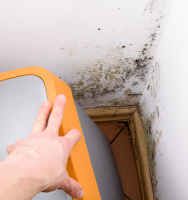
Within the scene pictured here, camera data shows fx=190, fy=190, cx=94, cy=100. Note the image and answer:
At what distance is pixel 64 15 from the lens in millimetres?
480

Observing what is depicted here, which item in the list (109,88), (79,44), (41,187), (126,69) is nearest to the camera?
(41,187)

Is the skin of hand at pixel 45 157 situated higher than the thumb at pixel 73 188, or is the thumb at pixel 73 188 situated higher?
the skin of hand at pixel 45 157

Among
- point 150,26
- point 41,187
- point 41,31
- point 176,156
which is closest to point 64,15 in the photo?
point 41,31

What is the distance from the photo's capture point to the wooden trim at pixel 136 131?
1016 mm

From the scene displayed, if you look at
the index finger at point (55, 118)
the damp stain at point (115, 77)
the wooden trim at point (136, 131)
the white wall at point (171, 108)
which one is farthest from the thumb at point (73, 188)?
the wooden trim at point (136, 131)

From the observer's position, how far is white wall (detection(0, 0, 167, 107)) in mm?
463

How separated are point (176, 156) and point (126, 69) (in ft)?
1.17

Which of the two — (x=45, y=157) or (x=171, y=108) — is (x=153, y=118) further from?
(x=45, y=157)

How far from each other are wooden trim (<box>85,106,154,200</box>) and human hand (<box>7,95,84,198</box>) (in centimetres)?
65

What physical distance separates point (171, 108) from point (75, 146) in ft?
1.09

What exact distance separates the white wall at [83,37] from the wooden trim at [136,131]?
32cm

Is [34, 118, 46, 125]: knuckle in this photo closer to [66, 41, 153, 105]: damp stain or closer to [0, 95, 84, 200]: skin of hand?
[0, 95, 84, 200]: skin of hand

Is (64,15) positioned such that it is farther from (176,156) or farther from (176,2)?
(176,156)

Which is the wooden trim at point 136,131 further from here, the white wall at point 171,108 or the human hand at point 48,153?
the human hand at point 48,153
